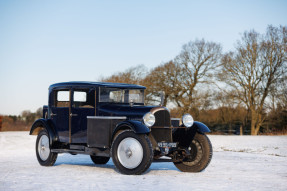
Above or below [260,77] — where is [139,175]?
below

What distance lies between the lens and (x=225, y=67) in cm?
3588

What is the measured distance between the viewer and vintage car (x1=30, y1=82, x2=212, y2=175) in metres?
7.88

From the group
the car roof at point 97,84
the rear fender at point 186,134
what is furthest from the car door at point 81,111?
the rear fender at point 186,134

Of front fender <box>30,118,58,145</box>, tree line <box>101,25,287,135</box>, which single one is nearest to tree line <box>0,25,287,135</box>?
tree line <box>101,25,287,135</box>

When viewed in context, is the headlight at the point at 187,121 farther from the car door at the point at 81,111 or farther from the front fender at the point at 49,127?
the front fender at the point at 49,127

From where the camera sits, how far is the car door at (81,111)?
29.7 feet

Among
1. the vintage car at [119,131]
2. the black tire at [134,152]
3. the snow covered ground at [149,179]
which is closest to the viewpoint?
the snow covered ground at [149,179]

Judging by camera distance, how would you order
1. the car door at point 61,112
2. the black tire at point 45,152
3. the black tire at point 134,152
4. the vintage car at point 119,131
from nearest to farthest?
the black tire at point 134,152
the vintage car at point 119,131
the car door at point 61,112
the black tire at point 45,152

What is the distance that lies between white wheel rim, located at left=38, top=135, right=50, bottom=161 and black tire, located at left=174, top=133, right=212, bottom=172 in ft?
11.7

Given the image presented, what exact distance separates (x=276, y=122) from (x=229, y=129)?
629cm

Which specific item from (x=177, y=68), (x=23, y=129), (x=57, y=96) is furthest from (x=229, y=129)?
(x=57, y=96)

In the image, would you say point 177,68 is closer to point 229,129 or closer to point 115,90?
point 229,129

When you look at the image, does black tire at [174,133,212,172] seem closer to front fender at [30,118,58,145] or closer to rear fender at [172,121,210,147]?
rear fender at [172,121,210,147]

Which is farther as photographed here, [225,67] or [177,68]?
[177,68]
